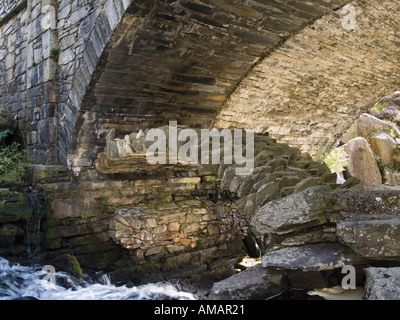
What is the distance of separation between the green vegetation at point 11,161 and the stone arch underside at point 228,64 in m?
0.77

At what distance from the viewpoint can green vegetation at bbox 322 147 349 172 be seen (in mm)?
9062

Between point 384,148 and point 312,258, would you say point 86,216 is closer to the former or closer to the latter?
point 312,258

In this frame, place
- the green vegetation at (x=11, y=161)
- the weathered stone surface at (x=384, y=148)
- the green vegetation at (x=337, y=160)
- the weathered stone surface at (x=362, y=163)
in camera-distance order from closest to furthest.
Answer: the green vegetation at (x=11, y=161) < the green vegetation at (x=337, y=160) < the weathered stone surface at (x=362, y=163) < the weathered stone surface at (x=384, y=148)

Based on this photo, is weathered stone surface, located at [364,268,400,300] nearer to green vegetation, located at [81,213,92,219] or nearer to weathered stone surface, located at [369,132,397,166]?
green vegetation, located at [81,213,92,219]

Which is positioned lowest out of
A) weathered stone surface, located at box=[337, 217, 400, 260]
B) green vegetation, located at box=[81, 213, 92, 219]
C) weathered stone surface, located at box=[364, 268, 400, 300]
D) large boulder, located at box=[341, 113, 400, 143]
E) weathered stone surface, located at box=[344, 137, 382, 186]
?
green vegetation, located at box=[81, 213, 92, 219]

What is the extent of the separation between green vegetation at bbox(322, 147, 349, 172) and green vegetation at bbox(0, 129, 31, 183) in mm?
6845

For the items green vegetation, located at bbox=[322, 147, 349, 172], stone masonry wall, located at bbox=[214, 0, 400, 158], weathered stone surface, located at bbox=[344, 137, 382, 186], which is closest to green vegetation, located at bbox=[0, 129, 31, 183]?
stone masonry wall, located at bbox=[214, 0, 400, 158]

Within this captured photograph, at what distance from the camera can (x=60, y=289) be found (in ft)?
13.6

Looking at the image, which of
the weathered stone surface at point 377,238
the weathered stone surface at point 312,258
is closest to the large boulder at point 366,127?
the weathered stone surface at point 312,258

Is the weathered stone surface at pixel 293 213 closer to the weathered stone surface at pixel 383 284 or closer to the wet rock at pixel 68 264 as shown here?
the weathered stone surface at pixel 383 284

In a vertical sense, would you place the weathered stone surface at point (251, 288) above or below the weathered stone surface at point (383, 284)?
below

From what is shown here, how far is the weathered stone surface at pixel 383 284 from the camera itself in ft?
6.46

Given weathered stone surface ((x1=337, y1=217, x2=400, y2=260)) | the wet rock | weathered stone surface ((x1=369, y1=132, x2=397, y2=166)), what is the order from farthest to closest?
weathered stone surface ((x1=369, y1=132, x2=397, y2=166)) < the wet rock < weathered stone surface ((x1=337, y1=217, x2=400, y2=260))
